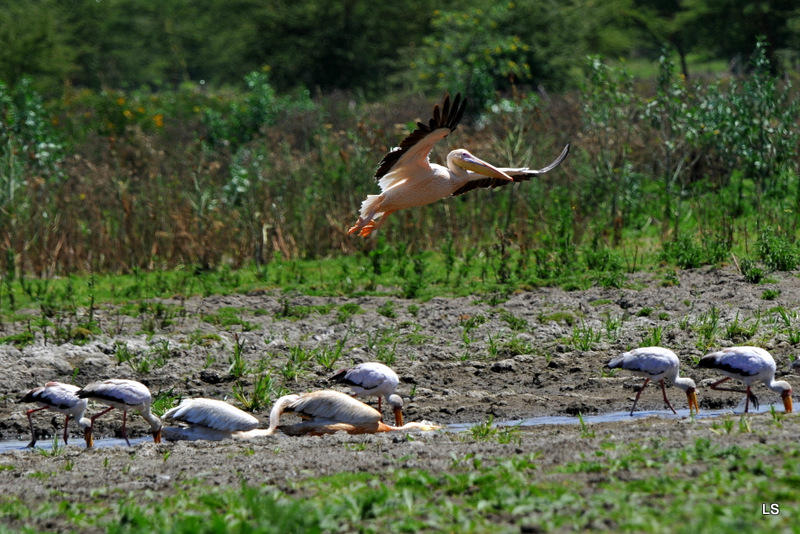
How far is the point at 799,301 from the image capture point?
10898mm

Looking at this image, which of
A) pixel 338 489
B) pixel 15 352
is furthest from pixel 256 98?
pixel 338 489

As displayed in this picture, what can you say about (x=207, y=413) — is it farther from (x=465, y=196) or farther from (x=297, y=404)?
(x=465, y=196)

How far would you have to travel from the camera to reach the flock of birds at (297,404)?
8047 millimetres

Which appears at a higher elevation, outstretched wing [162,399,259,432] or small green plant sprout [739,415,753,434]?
small green plant sprout [739,415,753,434]

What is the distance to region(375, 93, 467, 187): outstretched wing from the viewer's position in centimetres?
872

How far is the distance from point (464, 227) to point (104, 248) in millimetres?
5207

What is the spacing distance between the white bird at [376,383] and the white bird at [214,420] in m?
0.91

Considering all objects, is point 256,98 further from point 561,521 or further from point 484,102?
point 561,521

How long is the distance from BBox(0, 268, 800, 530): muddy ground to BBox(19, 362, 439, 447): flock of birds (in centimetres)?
22

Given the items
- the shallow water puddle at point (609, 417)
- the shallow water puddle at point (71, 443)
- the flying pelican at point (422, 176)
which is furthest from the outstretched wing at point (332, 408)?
the flying pelican at point (422, 176)

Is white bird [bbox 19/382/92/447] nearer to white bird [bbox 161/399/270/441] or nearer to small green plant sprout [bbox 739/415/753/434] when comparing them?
white bird [bbox 161/399/270/441]

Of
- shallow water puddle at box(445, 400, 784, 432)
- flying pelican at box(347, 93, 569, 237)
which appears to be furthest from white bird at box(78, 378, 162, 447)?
flying pelican at box(347, 93, 569, 237)

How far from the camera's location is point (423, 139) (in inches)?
358

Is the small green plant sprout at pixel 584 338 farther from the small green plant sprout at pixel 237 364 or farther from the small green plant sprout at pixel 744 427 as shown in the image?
the small green plant sprout at pixel 744 427
